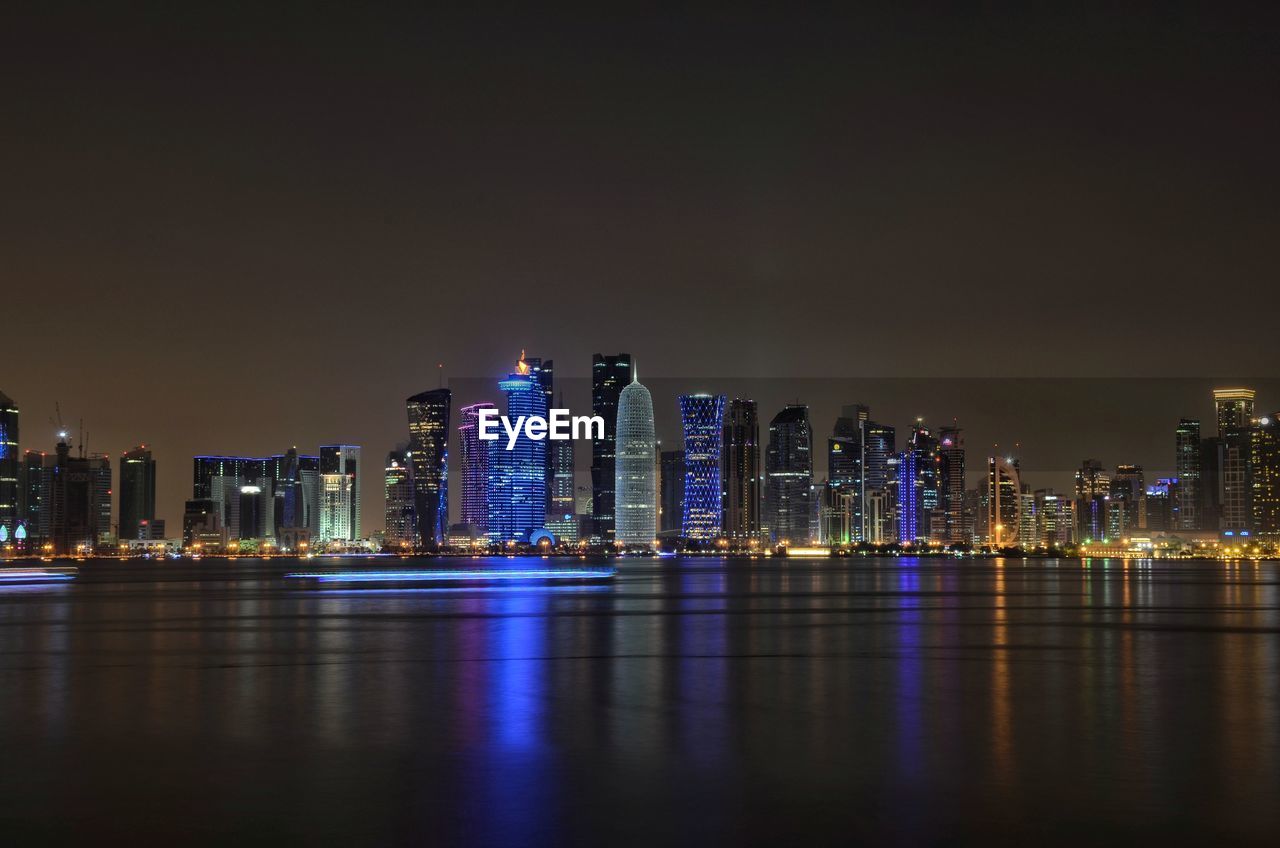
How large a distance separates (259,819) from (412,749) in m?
5.12

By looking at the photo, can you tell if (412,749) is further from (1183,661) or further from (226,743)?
(1183,661)

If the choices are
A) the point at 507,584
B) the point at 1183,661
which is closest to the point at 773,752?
the point at 1183,661

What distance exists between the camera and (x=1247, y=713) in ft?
80.8

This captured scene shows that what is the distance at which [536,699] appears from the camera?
26.0 meters

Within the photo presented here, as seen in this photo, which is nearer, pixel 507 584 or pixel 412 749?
pixel 412 749

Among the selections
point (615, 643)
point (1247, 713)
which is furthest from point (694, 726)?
point (615, 643)

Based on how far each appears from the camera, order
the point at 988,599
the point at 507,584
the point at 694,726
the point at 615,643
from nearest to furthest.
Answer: the point at 694,726, the point at 615,643, the point at 988,599, the point at 507,584

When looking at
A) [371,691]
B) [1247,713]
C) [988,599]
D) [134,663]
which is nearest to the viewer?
[1247,713]

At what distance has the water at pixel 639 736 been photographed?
1460cm

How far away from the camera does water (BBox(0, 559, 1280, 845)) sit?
47.9 feet

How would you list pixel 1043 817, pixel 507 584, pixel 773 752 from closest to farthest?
pixel 1043 817
pixel 773 752
pixel 507 584

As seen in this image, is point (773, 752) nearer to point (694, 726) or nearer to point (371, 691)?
point (694, 726)

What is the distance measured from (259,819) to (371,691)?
13333mm

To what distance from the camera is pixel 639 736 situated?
21.2 metres
